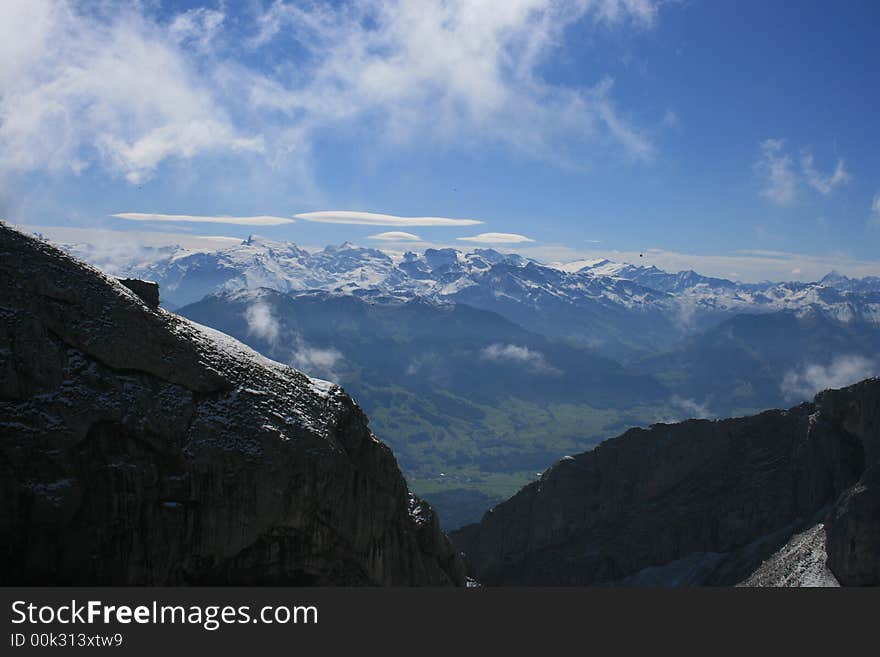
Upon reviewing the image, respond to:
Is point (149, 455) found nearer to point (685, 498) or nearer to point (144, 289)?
point (144, 289)

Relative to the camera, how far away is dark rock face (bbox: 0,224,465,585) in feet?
154

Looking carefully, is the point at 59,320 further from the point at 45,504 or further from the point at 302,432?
the point at 302,432

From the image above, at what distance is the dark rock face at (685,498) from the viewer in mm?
110625

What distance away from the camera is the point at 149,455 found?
1999 inches

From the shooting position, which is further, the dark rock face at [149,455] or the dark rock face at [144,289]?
the dark rock face at [144,289]

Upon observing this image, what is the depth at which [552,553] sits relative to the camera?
135 meters

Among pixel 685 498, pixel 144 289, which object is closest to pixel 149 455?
pixel 144 289

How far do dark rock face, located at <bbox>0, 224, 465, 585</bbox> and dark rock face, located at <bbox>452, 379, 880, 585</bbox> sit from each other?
68619 mm

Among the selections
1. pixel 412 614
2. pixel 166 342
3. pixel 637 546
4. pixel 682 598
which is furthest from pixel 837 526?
pixel 166 342

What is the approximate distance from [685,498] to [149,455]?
350 feet

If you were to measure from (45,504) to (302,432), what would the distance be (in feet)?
61.1

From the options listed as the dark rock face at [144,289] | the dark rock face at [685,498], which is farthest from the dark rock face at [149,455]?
the dark rock face at [685,498]

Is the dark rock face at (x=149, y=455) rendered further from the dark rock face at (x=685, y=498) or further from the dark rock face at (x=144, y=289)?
the dark rock face at (x=685, y=498)

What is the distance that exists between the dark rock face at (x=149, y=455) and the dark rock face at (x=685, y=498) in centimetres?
6862
